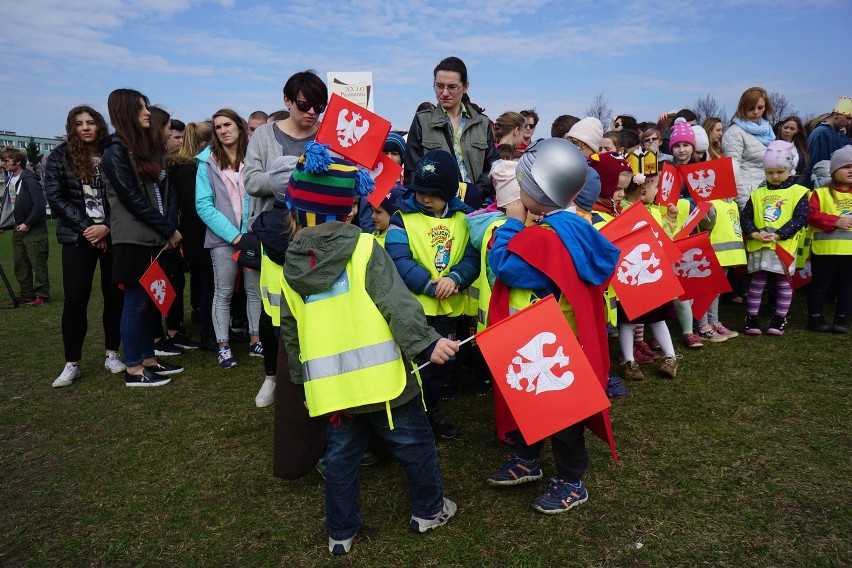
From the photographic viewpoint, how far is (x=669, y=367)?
4.65m

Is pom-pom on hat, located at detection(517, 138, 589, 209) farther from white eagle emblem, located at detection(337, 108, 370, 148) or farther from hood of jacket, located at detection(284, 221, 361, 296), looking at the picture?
white eagle emblem, located at detection(337, 108, 370, 148)

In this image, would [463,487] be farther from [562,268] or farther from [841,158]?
[841,158]

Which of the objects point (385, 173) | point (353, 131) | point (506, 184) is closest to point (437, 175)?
point (506, 184)

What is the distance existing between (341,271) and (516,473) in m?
1.57

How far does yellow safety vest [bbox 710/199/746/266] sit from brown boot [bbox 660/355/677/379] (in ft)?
5.18

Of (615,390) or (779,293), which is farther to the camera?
(779,293)

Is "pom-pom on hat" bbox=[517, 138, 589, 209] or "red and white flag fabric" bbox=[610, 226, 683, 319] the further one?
"red and white flag fabric" bbox=[610, 226, 683, 319]

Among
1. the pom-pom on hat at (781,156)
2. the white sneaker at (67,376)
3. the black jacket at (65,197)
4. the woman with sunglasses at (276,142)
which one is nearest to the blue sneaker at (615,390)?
the woman with sunglasses at (276,142)

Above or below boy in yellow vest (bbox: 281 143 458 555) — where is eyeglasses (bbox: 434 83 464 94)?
above

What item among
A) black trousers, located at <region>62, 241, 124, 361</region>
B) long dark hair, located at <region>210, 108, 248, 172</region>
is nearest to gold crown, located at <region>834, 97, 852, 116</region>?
long dark hair, located at <region>210, 108, 248, 172</region>

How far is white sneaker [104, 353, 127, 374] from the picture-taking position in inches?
210

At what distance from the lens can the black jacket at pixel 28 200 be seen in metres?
9.07

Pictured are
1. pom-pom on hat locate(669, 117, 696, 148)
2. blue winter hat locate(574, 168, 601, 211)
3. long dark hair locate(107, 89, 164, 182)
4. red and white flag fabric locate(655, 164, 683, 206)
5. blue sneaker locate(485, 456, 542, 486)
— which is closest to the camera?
blue sneaker locate(485, 456, 542, 486)

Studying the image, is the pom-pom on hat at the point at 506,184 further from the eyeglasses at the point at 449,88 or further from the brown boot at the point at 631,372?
the brown boot at the point at 631,372
